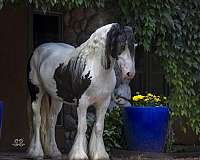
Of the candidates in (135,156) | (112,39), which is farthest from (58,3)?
(135,156)

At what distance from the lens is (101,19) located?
28.3ft

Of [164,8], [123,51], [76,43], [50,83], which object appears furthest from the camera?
[76,43]

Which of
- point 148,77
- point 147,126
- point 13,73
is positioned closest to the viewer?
point 147,126

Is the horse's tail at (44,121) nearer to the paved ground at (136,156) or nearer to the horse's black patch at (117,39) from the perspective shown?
the paved ground at (136,156)

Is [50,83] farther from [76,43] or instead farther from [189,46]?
[189,46]

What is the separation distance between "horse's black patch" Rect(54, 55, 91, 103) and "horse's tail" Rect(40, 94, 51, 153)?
21.9 inches

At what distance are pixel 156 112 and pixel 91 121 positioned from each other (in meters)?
1.00

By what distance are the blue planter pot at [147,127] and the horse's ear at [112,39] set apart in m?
1.66

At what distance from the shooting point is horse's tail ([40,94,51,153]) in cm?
780

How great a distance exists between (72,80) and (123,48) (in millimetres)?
830

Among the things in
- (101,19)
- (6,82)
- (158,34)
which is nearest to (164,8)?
(158,34)

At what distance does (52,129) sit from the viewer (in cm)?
785

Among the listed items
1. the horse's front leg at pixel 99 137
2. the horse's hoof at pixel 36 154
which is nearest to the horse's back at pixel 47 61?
the horse's front leg at pixel 99 137

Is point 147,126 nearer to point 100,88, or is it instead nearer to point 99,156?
point 99,156
